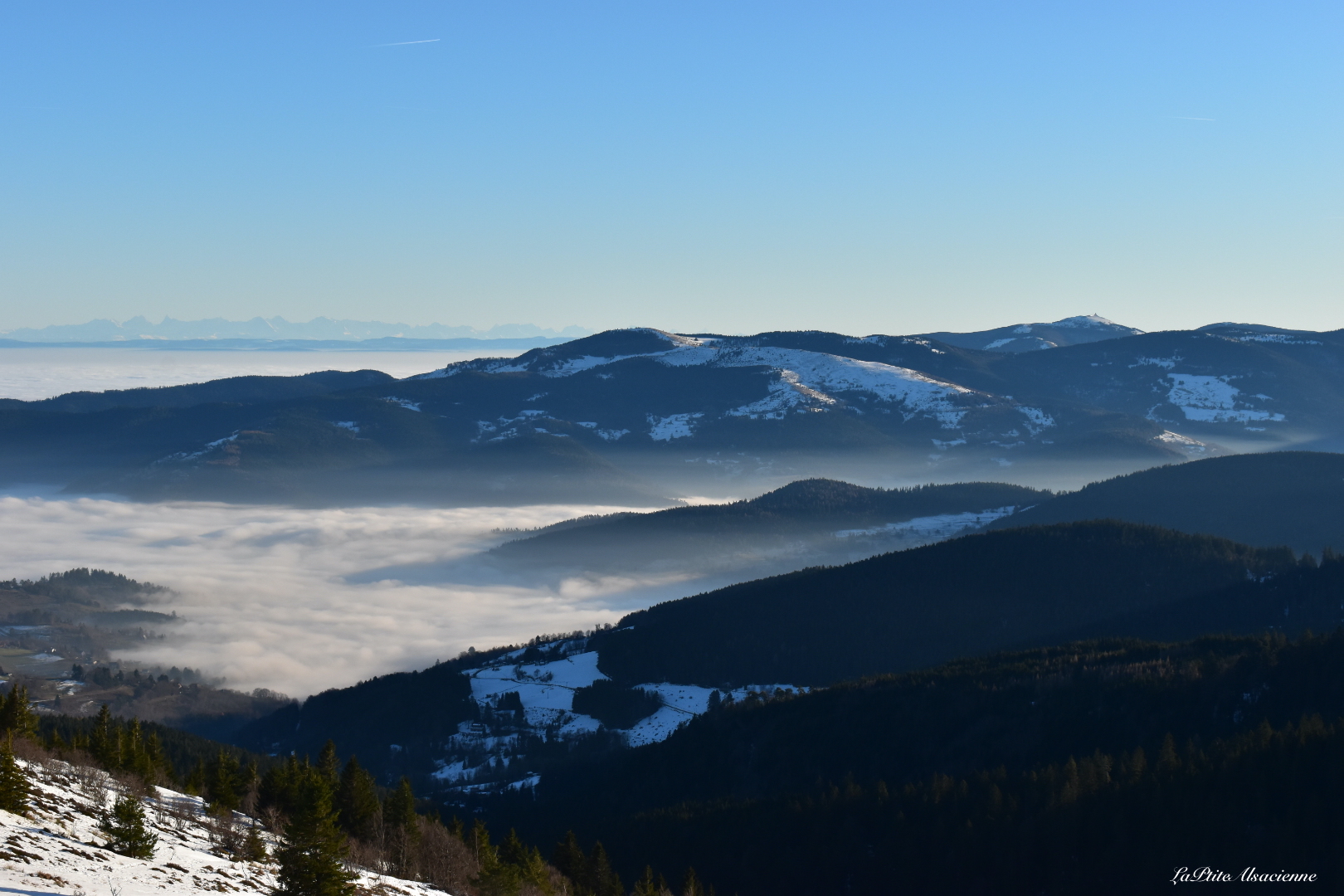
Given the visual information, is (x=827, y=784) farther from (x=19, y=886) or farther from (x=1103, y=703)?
(x=19, y=886)

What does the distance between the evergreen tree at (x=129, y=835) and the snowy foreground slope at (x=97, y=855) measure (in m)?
0.66

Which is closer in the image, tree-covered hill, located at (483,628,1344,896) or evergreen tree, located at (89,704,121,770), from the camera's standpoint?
evergreen tree, located at (89,704,121,770)

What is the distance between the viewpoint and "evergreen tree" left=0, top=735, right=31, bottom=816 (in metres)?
68.1

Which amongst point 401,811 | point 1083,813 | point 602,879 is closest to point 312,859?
point 401,811

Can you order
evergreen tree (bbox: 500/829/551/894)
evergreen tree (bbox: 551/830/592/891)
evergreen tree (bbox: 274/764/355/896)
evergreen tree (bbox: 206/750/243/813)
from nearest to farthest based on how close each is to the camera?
evergreen tree (bbox: 274/764/355/896) → evergreen tree (bbox: 206/750/243/813) → evergreen tree (bbox: 500/829/551/894) → evergreen tree (bbox: 551/830/592/891)

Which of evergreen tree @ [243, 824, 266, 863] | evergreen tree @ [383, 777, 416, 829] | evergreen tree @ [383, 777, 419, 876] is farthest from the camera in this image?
evergreen tree @ [383, 777, 416, 829]

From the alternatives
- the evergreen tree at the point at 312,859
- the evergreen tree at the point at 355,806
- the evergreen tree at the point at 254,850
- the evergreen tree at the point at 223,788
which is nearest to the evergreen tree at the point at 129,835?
the evergreen tree at the point at 312,859

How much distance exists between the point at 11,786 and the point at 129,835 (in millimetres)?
6478

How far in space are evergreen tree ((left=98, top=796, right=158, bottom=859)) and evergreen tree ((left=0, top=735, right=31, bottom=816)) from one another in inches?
181

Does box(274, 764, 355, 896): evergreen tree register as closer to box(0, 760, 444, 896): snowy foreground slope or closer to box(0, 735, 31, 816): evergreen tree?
box(0, 760, 444, 896): snowy foreground slope

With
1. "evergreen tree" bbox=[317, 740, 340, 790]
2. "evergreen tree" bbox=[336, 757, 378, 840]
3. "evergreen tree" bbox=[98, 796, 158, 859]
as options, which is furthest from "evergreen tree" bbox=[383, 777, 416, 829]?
"evergreen tree" bbox=[98, 796, 158, 859]

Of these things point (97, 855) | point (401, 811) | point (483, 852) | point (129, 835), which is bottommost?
point (483, 852)

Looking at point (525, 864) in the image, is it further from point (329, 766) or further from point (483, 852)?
point (329, 766)

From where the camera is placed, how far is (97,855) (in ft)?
221
